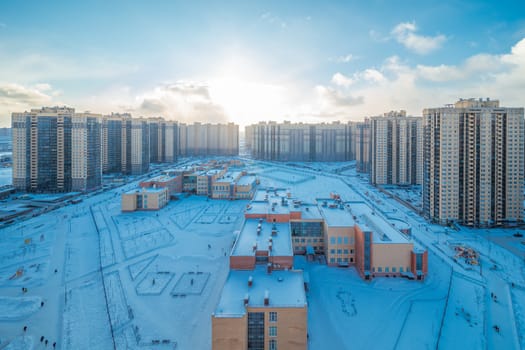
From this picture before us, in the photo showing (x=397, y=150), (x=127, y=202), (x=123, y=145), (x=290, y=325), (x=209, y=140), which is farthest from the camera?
(x=209, y=140)

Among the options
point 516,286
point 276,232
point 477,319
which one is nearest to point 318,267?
point 276,232

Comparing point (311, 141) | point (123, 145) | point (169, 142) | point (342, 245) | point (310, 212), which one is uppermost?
point (311, 141)

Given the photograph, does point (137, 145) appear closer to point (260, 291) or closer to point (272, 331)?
point (260, 291)

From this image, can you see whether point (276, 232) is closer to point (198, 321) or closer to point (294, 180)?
point (198, 321)

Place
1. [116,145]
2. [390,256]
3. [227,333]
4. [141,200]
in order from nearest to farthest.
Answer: [227,333]
[390,256]
[141,200]
[116,145]

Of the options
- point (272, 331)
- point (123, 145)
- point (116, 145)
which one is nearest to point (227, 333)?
point (272, 331)

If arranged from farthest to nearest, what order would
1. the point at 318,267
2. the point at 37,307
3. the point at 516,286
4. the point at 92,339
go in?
1. the point at 318,267
2. the point at 516,286
3. the point at 37,307
4. the point at 92,339

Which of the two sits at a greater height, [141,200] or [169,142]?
[169,142]
